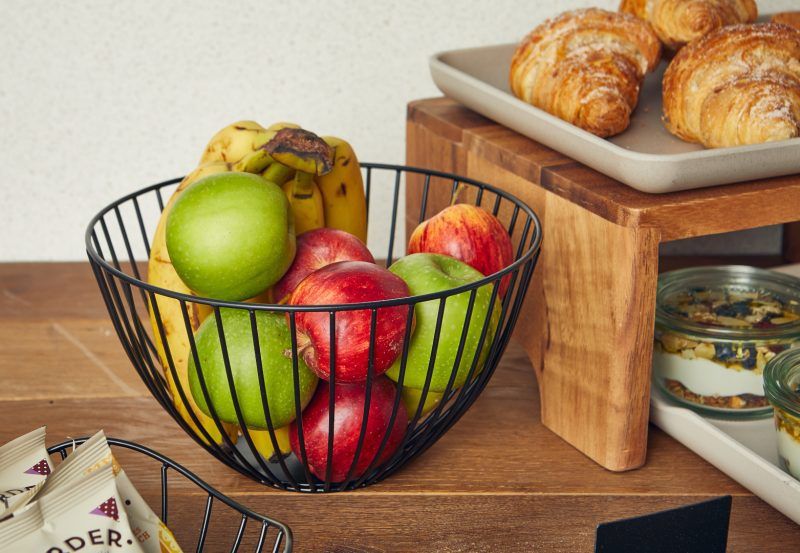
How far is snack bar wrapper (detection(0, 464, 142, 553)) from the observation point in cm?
48

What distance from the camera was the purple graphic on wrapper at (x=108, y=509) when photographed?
0.50 metres

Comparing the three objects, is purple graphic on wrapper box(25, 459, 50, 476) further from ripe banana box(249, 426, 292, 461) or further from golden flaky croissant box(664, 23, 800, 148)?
golden flaky croissant box(664, 23, 800, 148)

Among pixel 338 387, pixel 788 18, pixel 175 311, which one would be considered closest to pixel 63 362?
pixel 175 311

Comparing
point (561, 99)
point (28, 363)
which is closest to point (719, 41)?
point (561, 99)

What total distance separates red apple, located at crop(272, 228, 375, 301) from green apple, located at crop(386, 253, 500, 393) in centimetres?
4

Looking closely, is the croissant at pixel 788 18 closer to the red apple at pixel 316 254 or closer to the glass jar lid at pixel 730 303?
the glass jar lid at pixel 730 303

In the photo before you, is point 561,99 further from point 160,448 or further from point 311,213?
point 160,448

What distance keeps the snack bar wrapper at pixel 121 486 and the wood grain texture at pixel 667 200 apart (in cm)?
36

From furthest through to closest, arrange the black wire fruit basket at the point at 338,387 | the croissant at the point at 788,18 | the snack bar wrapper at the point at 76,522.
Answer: the croissant at the point at 788,18 → the black wire fruit basket at the point at 338,387 → the snack bar wrapper at the point at 76,522

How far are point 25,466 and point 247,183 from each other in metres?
0.22

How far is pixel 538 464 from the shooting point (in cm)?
73

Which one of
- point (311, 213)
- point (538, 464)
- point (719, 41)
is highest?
point (719, 41)

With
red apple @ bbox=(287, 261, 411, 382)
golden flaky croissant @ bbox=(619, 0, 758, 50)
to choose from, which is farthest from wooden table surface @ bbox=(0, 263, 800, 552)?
golden flaky croissant @ bbox=(619, 0, 758, 50)

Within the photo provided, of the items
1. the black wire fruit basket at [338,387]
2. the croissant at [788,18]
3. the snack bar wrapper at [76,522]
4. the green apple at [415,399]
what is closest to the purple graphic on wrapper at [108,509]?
the snack bar wrapper at [76,522]
